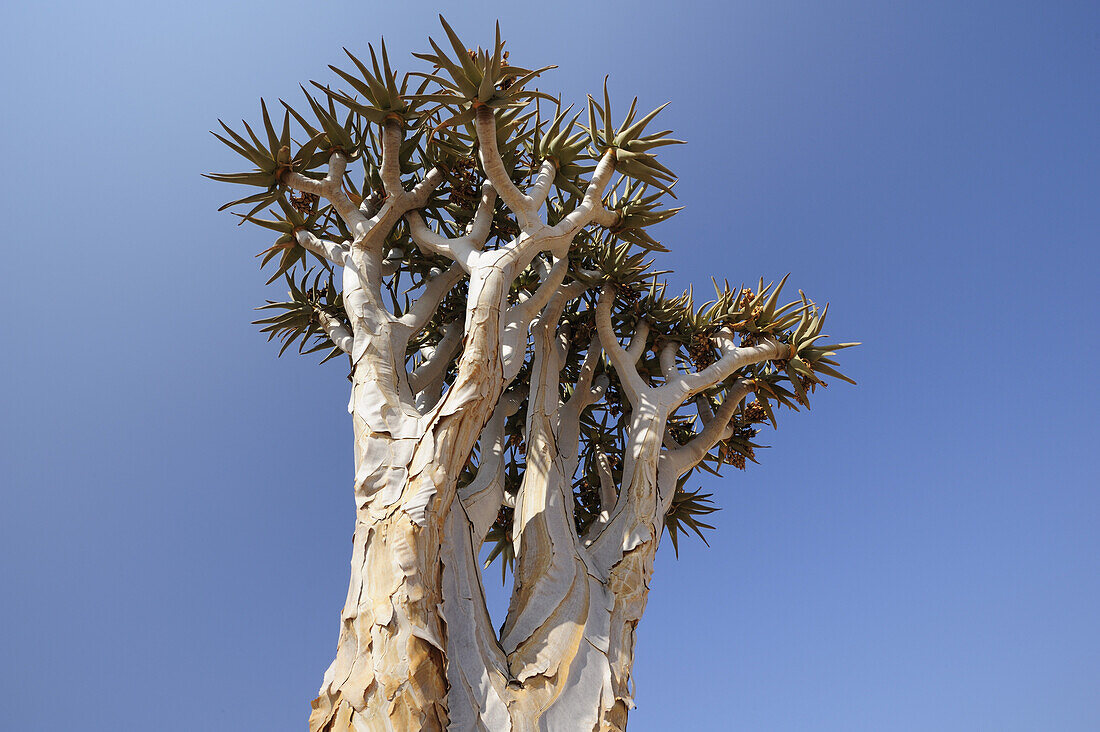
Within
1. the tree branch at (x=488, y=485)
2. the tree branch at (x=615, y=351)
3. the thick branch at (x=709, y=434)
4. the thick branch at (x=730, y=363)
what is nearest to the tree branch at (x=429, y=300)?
the tree branch at (x=488, y=485)

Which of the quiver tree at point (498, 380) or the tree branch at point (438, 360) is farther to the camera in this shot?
the tree branch at point (438, 360)

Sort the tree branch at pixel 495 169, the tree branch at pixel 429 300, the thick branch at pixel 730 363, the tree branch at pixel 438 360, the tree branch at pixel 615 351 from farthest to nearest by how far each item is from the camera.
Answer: the thick branch at pixel 730 363
the tree branch at pixel 615 351
the tree branch at pixel 438 360
the tree branch at pixel 429 300
the tree branch at pixel 495 169

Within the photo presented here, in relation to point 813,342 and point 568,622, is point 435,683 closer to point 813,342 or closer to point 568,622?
point 568,622

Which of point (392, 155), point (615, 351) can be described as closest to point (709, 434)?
point (615, 351)

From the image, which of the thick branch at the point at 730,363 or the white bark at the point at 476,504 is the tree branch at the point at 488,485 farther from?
the thick branch at the point at 730,363

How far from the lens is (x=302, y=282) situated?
7184 mm

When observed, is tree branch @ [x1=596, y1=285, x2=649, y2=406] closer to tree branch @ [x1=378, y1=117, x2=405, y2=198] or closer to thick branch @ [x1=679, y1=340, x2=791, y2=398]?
thick branch @ [x1=679, y1=340, x2=791, y2=398]

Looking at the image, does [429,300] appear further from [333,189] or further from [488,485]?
[488,485]

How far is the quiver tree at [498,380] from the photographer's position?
479 cm

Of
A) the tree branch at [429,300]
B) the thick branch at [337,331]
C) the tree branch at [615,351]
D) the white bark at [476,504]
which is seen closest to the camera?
the white bark at [476,504]

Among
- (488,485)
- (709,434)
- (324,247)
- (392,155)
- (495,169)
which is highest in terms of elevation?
(392,155)

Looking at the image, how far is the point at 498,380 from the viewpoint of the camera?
5.54 m

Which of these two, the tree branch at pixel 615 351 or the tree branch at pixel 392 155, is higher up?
the tree branch at pixel 392 155

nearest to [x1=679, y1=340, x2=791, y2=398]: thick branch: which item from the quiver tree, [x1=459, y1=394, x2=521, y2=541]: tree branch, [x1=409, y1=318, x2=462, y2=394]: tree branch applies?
the quiver tree
